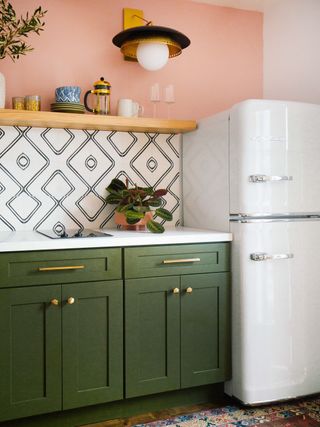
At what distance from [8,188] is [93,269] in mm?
824

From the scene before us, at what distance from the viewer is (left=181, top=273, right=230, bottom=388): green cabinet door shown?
2590 mm

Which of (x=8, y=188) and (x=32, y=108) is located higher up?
(x=32, y=108)

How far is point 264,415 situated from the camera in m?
2.58

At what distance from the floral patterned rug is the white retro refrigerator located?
7 cm

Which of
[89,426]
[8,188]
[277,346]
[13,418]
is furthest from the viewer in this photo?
[8,188]

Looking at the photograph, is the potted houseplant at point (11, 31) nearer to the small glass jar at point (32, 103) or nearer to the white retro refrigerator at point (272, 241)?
the small glass jar at point (32, 103)

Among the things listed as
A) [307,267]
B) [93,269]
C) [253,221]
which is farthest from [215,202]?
[93,269]

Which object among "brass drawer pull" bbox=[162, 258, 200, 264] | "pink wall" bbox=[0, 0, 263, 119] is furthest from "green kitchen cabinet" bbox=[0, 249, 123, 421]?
"pink wall" bbox=[0, 0, 263, 119]

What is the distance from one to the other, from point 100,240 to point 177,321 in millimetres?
617

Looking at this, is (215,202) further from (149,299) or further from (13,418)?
(13,418)

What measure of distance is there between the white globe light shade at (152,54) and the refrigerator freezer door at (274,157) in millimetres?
586

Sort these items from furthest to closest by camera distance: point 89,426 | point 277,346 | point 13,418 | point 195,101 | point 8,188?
1. point 195,101
2. point 8,188
3. point 277,346
4. point 89,426
5. point 13,418

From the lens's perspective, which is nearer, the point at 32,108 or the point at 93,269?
the point at 93,269

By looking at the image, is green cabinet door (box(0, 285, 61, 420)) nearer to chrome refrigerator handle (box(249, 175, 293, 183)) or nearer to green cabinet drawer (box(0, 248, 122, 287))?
green cabinet drawer (box(0, 248, 122, 287))
